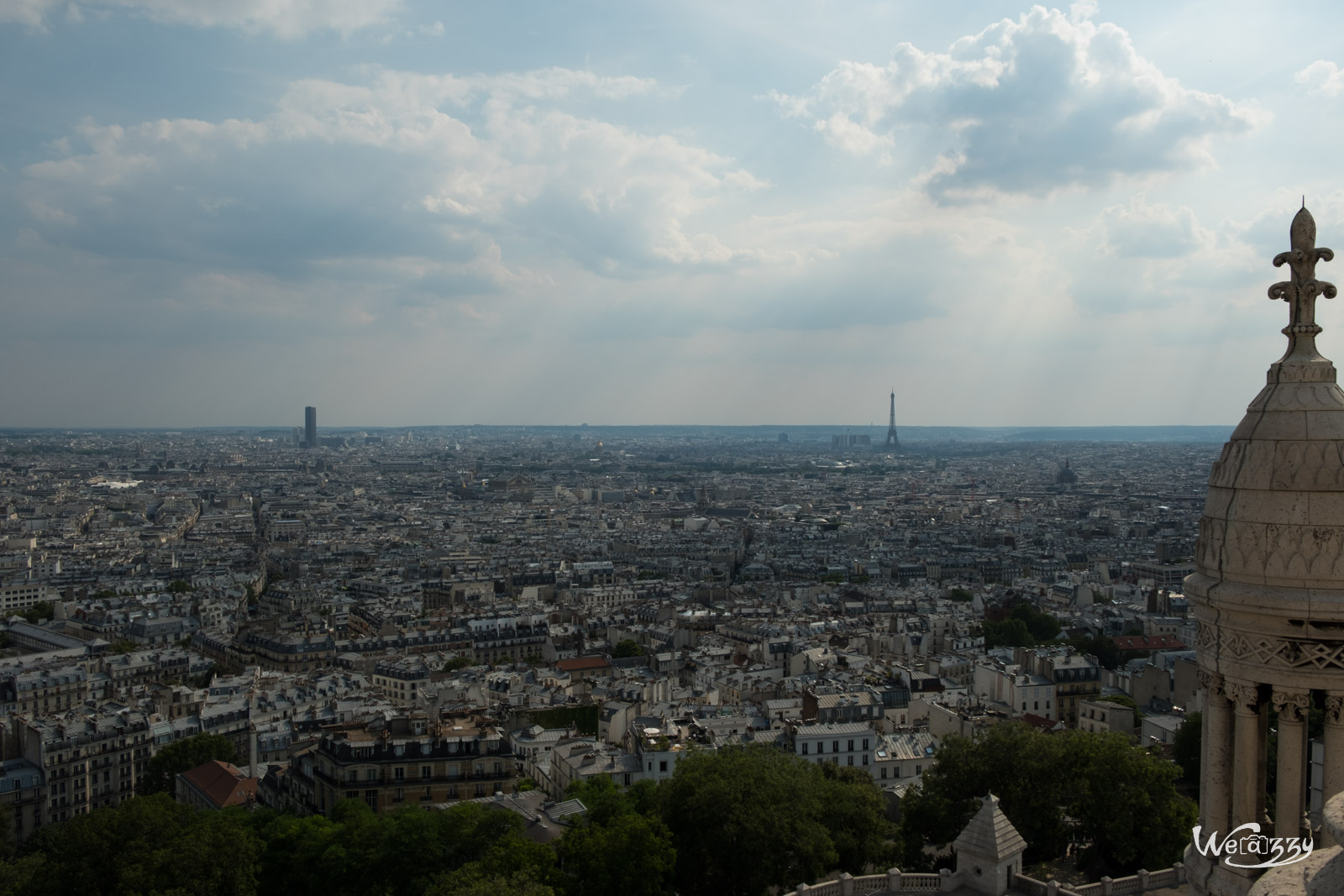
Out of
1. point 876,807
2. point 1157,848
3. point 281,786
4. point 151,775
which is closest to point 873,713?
point 876,807

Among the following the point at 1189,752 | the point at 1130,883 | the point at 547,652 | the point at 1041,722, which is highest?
the point at 1130,883

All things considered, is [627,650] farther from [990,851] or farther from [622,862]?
[990,851]

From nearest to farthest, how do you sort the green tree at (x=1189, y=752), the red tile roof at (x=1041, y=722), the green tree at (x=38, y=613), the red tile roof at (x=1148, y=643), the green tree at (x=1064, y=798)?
the green tree at (x=1064, y=798), the green tree at (x=1189, y=752), the red tile roof at (x=1041, y=722), the red tile roof at (x=1148, y=643), the green tree at (x=38, y=613)

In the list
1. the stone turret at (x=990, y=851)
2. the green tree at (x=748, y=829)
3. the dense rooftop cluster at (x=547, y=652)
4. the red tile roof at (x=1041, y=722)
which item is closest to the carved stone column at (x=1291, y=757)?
the stone turret at (x=990, y=851)

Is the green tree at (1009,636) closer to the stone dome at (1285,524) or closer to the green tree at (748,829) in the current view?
the green tree at (748,829)

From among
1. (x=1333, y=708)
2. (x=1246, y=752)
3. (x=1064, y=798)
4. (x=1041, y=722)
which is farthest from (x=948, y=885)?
(x=1041, y=722)

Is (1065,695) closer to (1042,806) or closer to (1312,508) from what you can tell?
(1042,806)

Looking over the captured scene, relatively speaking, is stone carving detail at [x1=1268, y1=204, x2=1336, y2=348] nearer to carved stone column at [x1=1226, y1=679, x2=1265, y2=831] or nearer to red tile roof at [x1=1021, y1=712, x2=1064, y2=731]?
carved stone column at [x1=1226, y1=679, x2=1265, y2=831]
